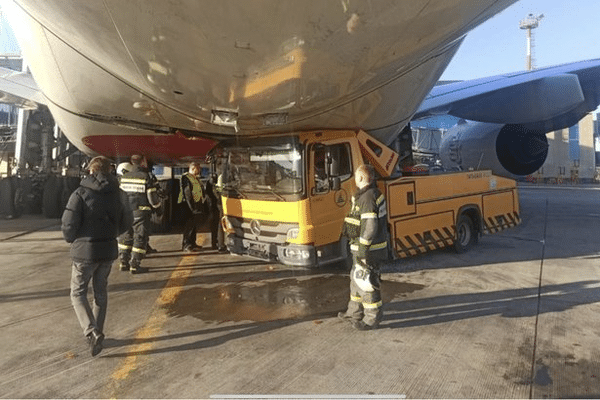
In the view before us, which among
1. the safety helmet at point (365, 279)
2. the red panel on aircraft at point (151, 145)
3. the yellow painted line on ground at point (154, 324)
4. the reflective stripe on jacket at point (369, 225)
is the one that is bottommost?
the yellow painted line on ground at point (154, 324)

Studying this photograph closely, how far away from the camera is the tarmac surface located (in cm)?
306

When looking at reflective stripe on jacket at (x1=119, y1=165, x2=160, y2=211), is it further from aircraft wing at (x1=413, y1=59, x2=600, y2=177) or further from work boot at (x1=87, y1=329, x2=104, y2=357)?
aircraft wing at (x1=413, y1=59, x2=600, y2=177)

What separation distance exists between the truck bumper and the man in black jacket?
2.25 metres

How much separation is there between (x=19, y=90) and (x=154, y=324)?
8.84 metres

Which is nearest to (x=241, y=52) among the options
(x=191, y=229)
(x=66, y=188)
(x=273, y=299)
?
(x=273, y=299)

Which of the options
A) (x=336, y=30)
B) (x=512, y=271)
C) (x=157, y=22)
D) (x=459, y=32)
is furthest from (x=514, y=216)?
(x=157, y=22)

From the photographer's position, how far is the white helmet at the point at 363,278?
13.2 feet

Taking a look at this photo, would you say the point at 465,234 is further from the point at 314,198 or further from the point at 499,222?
the point at 314,198

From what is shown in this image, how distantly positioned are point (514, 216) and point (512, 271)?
3078 mm

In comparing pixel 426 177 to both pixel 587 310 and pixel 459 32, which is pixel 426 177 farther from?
pixel 459 32

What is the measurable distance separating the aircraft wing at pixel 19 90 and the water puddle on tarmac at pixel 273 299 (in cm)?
711

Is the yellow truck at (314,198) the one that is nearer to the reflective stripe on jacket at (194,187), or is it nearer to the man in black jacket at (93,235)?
the reflective stripe on jacket at (194,187)

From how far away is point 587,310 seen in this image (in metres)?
4.62

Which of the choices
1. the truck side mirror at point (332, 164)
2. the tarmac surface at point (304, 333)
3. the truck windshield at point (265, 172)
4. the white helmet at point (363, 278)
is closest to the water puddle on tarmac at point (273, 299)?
the tarmac surface at point (304, 333)
